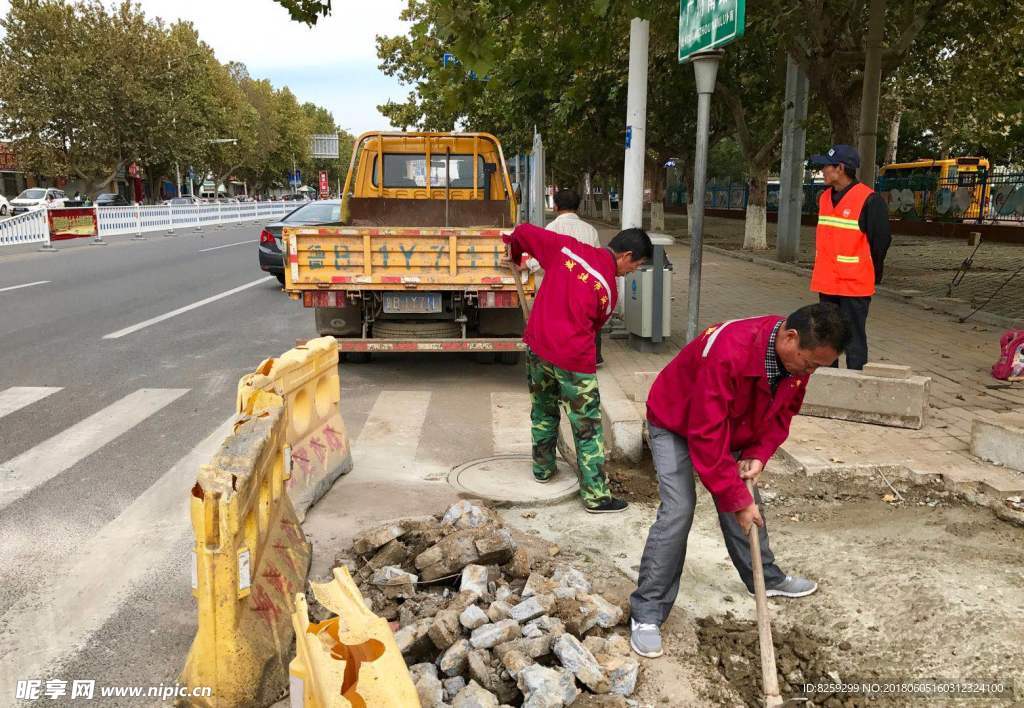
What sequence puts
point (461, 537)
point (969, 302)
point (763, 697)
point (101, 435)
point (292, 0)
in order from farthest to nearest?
1. point (969, 302)
2. point (101, 435)
3. point (292, 0)
4. point (461, 537)
5. point (763, 697)

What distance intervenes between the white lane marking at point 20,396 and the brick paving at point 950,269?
429 inches

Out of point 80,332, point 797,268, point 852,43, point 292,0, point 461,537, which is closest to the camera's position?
point 461,537

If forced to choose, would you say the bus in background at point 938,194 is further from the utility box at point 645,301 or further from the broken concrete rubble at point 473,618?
the broken concrete rubble at point 473,618

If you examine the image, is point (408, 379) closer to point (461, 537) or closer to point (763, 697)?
point (461, 537)

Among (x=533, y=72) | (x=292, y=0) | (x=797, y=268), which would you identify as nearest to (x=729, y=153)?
(x=797, y=268)

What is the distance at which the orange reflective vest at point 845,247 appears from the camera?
6.23 m

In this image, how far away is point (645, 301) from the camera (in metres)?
8.73

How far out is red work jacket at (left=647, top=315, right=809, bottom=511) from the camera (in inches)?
118

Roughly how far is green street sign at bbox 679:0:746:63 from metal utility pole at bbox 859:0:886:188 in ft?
21.7

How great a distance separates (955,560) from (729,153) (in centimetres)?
4984

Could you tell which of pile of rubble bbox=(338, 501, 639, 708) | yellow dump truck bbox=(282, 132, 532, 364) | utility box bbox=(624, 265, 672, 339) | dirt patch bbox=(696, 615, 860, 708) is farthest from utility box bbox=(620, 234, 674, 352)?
dirt patch bbox=(696, 615, 860, 708)

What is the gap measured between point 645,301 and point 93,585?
6.13 m

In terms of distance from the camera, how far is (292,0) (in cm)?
499

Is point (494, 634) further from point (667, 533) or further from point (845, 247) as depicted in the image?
point (845, 247)
